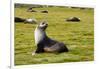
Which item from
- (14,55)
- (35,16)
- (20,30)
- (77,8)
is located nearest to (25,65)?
(14,55)

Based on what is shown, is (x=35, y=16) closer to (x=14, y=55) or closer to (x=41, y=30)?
(x=41, y=30)

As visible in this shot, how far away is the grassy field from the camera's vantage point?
2.04 m

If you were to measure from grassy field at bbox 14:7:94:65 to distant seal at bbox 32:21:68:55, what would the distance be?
0.13ft

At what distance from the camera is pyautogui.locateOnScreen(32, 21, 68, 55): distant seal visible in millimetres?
2104

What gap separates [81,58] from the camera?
2.24 meters

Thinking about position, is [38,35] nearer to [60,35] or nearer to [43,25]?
[43,25]

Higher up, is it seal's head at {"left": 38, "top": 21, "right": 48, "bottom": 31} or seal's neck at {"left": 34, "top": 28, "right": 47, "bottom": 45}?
seal's head at {"left": 38, "top": 21, "right": 48, "bottom": 31}

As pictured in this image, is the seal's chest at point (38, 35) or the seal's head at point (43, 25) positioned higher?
the seal's head at point (43, 25)

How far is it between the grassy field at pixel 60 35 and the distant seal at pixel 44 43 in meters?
0.04

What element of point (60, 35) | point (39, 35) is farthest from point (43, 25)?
point (60, 35)

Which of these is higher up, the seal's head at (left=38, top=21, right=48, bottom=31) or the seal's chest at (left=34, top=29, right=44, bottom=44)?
the seal's head at (left=38, top=21, right=48, bottom=31)

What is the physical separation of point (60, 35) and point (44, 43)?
0.62ft

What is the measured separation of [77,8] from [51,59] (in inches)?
24.2

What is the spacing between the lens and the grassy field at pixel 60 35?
6.69 feet
